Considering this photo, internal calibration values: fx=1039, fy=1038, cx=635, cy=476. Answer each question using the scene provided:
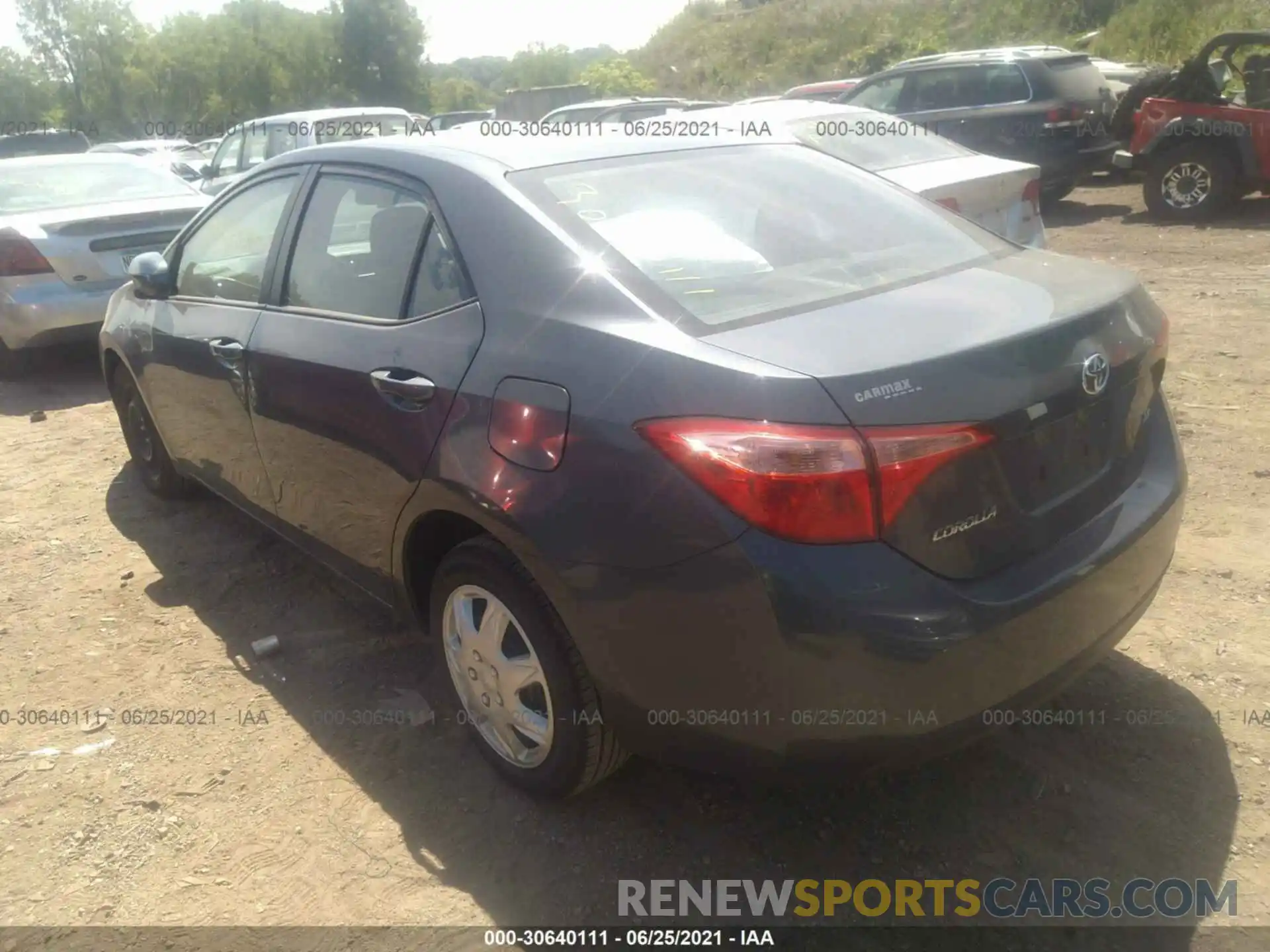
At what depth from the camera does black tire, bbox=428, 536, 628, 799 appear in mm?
2434

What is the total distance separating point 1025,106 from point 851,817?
10.1 metres

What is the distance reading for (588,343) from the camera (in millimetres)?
2271

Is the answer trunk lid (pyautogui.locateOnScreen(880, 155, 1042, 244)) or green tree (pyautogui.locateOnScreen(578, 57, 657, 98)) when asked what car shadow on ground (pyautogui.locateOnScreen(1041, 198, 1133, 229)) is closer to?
trunk lid (pyautogui.locateOnScreen(880, 155, 1042, 244))

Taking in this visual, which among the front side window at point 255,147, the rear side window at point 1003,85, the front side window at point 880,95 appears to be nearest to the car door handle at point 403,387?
the front side window at point 255,147

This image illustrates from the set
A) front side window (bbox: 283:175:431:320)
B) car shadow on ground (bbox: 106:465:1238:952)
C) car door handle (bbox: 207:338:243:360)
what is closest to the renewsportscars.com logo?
car shadow on ground (bbox: 106:465:1238:952)

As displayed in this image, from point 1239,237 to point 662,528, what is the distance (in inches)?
360

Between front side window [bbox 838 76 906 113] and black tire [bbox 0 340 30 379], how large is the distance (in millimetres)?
8803

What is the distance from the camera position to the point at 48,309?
676 cm

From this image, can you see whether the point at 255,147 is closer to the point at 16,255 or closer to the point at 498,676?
the point at 16,255

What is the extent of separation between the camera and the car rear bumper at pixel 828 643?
78.0 inches

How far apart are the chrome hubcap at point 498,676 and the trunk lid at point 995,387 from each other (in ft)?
3.11

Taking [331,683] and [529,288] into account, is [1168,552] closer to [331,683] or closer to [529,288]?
[529,288]

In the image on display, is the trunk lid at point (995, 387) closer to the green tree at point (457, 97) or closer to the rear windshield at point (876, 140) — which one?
the rear windshield at point (876, 140)

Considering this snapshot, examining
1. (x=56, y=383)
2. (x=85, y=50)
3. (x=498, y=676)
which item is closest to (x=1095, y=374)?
(x=498, y=676)
